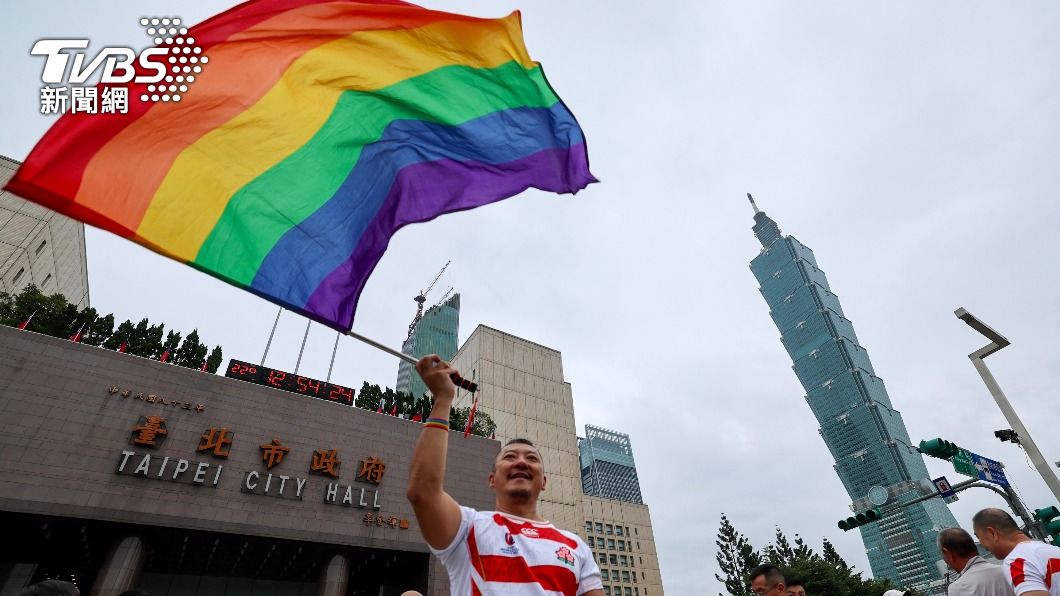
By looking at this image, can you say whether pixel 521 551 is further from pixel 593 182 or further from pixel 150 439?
pixel 150 439

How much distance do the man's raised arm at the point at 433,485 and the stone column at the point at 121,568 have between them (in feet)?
63.8

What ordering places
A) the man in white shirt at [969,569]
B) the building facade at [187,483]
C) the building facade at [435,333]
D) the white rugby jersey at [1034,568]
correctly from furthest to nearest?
the building facade at [435,333], the building facade at [187,483], the man in white shirt at [969,569], the white rugby jersey at [1034,568]

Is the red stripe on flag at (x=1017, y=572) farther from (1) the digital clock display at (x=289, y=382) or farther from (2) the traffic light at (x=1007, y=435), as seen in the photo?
(1) the digital clock display at (x=289, y=382)

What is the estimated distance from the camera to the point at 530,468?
8.35 feet

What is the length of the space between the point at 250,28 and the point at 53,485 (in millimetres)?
18123

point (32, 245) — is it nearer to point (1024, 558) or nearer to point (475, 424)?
point (475, 424)

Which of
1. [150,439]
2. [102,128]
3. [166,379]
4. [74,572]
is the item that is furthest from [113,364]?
[102,128]

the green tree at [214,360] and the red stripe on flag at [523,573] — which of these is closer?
the red stripe on flag at [523,573]

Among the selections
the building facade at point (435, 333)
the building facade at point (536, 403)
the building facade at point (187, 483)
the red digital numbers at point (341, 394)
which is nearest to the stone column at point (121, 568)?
the building facade at point (187, 483)

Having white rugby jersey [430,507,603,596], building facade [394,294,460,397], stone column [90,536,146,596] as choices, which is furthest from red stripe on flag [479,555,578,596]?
building facade [394,294,460,397]

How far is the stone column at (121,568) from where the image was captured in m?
15.4

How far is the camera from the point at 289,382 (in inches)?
859

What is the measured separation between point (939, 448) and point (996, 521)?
8.33m

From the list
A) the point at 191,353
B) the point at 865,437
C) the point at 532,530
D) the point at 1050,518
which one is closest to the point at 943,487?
the point at 1050,518
